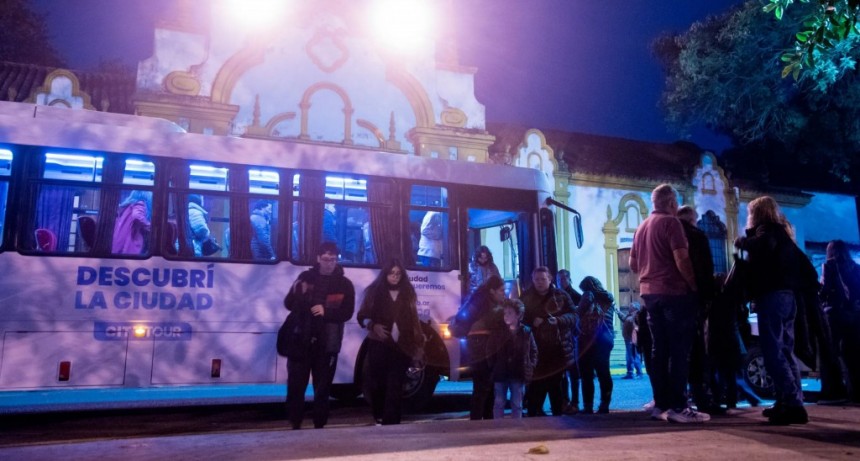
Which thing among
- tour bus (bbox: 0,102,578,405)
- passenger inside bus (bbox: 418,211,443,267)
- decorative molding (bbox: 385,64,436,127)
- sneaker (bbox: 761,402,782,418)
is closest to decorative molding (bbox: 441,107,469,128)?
decorative molding (bbox: 385,64,436,127)

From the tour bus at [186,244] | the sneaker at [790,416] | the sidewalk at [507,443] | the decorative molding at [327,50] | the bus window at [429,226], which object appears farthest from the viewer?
the decorative molding at [327,50]

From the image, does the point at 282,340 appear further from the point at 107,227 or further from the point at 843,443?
the point at 843,443

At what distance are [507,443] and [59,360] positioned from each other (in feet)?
17.3

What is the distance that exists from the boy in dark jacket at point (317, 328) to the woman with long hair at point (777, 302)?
354cm

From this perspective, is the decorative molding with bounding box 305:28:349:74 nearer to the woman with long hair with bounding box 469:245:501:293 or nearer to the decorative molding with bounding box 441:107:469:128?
the decorative molding with bounding box 441:107:469:128

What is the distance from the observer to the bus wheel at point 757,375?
9109 mm

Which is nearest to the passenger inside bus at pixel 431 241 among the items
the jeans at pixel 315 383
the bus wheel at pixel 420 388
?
the bus wheel at pixel 420 388

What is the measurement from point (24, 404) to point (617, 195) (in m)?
15.4

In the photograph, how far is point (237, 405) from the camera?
901cm

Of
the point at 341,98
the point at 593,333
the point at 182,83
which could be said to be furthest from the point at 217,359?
the point at 341,98

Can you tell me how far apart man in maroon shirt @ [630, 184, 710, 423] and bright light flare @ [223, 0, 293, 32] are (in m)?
13.0

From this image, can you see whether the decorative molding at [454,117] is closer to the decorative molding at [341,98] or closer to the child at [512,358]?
the decorative molding at [341,98]

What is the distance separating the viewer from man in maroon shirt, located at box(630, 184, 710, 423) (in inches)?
210

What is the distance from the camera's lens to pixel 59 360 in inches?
281
